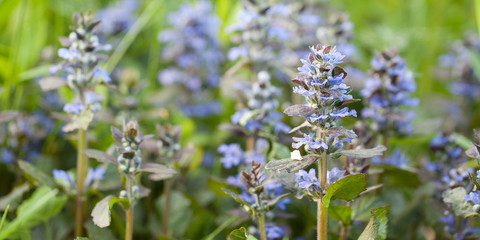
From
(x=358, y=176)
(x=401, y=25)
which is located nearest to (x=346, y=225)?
(x=358, y=176)

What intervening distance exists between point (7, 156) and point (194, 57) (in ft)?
4.47

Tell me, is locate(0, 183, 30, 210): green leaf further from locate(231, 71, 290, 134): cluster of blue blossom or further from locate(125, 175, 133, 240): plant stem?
locate(231, 71, 290, 134): cluster of blue blossom

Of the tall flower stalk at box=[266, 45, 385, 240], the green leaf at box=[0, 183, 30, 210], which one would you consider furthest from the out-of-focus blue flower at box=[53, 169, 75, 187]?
the tall flower stalk at box=[266, 45, 385, 240]

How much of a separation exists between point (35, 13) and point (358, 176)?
94.7 inches

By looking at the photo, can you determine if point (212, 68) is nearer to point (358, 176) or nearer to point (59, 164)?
point (59, 164)

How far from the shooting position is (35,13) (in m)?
2.94

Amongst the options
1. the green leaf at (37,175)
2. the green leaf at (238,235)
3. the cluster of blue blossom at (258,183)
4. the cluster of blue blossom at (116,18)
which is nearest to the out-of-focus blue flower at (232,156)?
the cluster of blue blossom at (258,183)

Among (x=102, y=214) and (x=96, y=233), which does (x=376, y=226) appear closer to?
(x=102, y=214)

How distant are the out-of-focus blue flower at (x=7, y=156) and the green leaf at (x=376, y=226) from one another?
1.69 m

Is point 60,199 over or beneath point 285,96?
beneath

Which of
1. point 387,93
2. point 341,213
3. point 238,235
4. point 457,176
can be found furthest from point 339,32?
point 238,235

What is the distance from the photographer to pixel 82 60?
1784 mm

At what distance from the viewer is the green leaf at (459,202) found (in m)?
1.56

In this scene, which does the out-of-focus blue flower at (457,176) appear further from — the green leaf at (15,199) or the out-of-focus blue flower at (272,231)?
the green leaf at (15,199)
